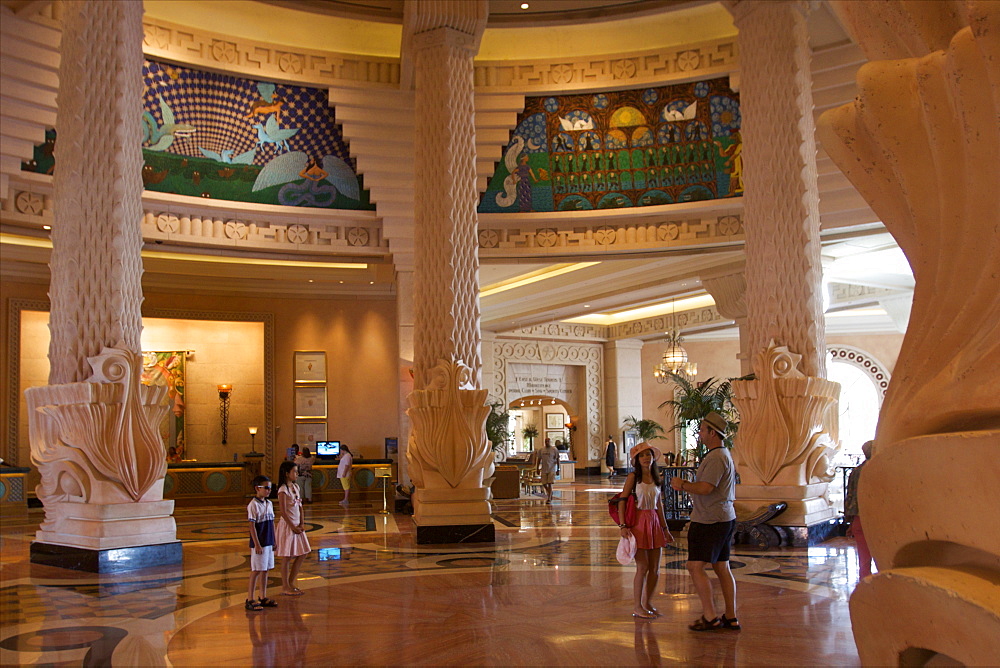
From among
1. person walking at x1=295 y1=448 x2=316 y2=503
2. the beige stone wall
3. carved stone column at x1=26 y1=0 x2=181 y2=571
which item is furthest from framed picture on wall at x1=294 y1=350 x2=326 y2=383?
carved stone column at x1=26 y1=0 x2=181 y2=571

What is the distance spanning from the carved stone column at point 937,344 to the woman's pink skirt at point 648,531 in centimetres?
407

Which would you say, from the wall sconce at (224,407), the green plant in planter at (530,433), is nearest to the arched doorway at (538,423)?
the green plant in planter at (530,433)

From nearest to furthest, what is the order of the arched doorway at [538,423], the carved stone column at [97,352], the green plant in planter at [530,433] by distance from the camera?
the carved stone column at [97,352] < the arched doorway at [538,423] < the green plant in planter at [530,433]

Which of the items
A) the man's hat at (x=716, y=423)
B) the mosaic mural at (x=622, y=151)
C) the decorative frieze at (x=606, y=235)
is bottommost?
the man's hat at (x=716, y=423)

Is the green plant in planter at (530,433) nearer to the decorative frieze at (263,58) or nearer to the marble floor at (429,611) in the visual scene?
the decorative frieze at (263,58)

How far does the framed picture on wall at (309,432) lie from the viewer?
53.6 ft

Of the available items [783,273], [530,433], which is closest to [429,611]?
[783,273]

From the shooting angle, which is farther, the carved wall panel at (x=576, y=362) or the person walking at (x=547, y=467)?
the carved wall panel at (x=576, y=362)

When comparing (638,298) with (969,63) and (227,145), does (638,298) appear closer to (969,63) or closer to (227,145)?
(227,145)

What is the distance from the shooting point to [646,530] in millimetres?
5281

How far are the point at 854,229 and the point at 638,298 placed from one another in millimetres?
6896

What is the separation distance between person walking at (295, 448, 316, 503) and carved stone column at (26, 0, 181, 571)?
21.1 ft

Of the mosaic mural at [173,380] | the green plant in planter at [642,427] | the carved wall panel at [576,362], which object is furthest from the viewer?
the green plant in planter at [642,427]

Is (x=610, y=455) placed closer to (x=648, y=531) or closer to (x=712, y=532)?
(x=648, y=531)
